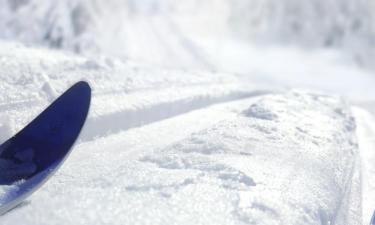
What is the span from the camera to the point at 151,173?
63.0 inches

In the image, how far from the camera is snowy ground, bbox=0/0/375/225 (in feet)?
4.46

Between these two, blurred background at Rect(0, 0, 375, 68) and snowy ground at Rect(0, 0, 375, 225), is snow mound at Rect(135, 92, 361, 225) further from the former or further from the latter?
blurred background at Rect(0, 0, 375, 68)

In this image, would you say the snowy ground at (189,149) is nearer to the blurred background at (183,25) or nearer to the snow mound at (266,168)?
the snow mound at (266,168)

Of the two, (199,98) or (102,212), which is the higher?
(102,212)

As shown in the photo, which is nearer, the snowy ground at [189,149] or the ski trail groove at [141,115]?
the snowy ground at [189,149]

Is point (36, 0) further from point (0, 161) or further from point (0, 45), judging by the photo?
point (0, 161)

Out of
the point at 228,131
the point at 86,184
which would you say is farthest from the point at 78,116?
the point at 228,131

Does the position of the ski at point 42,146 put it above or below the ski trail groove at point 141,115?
above

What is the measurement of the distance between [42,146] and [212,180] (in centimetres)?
65

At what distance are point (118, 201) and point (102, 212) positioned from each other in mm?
86

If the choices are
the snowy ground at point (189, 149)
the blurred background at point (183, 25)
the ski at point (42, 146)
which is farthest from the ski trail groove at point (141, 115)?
the blurred background at point (183, 25)

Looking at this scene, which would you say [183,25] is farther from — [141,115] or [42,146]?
[42,146]

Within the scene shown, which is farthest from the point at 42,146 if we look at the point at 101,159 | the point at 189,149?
the point at 189,149

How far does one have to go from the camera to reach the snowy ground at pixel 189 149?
1.36m
